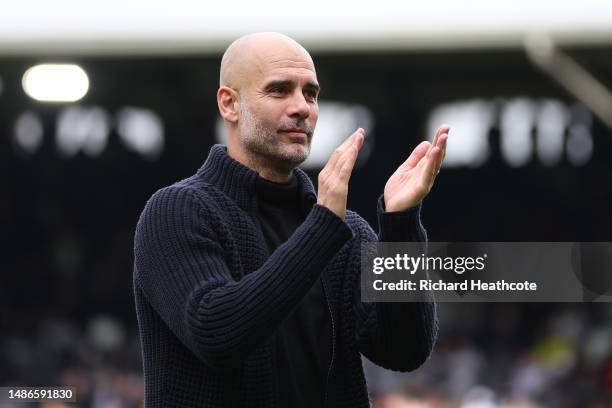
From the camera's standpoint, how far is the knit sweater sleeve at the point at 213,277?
202 centimetres

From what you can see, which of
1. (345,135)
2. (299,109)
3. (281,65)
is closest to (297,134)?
(299,109)

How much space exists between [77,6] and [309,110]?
7697 mm

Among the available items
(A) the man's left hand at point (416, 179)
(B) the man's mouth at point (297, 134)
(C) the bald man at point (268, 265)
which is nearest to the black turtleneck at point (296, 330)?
(C) the bald man at point (268, 265)

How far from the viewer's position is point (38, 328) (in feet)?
38.4

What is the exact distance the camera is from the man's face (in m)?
2.28

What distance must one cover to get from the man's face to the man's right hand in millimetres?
174

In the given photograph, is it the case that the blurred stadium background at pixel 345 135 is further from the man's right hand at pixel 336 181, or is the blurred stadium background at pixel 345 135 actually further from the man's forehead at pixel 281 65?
the man's right hand at pixel 336 181

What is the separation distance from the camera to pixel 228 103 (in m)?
2.40

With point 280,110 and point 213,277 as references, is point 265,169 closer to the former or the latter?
point 280,110

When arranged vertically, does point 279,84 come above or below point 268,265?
above

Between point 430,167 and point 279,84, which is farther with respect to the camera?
point 279,84

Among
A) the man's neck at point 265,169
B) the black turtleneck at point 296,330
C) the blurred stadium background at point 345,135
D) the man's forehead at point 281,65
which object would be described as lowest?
the black turtleneck at point 296,330

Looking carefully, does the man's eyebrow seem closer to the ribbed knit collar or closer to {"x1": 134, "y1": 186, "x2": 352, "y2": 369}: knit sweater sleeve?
the ribbed knit collar

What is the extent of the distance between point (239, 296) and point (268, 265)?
2.9 inches
